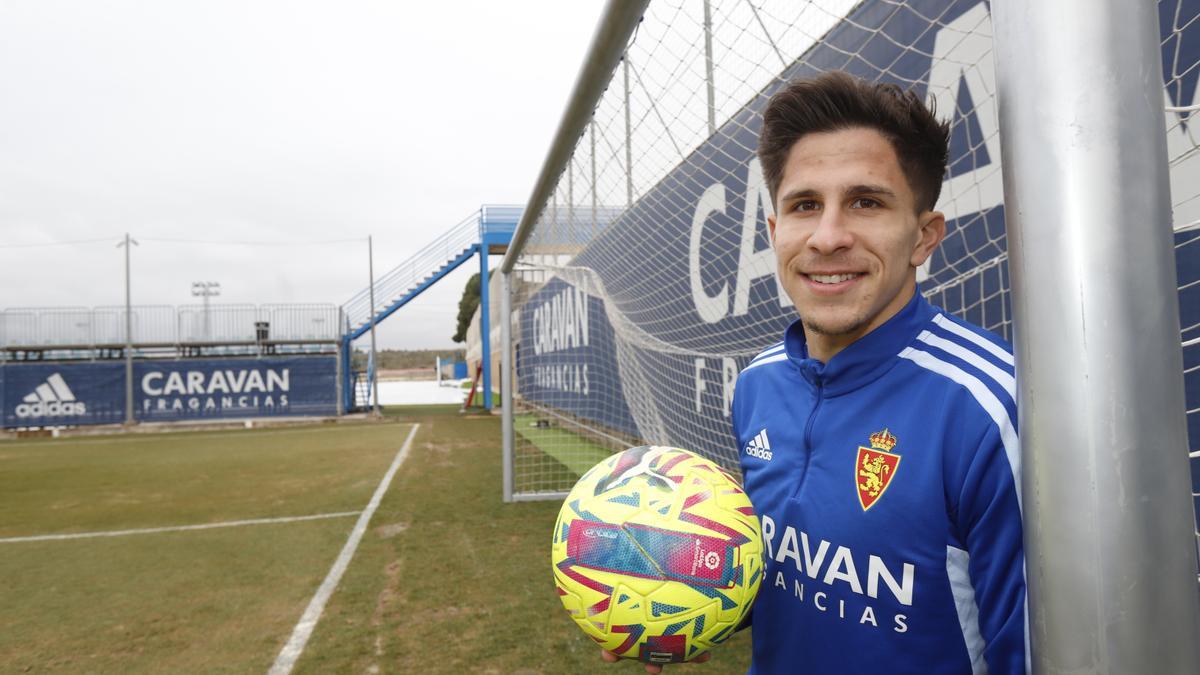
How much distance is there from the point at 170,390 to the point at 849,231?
2083 cm

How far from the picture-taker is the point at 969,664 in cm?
104

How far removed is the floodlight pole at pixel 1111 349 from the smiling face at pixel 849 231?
51 centimetres

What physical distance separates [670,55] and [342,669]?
11.2 feet

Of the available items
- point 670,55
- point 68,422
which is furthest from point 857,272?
point 68,422

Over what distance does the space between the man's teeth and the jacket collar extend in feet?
0.47

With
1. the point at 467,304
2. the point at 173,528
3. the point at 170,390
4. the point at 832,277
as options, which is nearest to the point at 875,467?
the point at 832,277

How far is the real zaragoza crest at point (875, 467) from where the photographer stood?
1086mm

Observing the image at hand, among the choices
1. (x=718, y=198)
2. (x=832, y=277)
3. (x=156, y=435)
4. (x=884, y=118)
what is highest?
(x=718, y=198)

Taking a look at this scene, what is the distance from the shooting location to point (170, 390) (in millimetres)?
17891

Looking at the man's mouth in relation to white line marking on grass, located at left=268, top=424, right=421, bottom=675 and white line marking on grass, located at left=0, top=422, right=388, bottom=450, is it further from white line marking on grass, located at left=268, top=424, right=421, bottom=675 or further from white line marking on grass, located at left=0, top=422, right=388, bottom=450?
white line marking on grass, located at left=0, top=422, right=388, bottom=450

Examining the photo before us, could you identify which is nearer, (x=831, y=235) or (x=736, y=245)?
(x=831, y=235)

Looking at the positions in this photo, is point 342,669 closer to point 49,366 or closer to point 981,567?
point 981,567

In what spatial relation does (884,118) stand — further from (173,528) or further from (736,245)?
(173,528)

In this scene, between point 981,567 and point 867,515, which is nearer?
point 981,567
